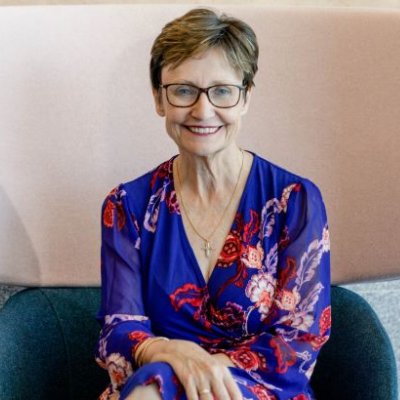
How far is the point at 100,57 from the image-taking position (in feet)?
5.36

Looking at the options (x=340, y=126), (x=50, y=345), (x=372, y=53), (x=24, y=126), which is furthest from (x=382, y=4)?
(x=50, y=345)

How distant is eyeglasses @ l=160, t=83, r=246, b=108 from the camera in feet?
4.19

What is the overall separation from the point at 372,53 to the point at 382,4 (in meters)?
0.27

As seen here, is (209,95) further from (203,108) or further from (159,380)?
(159,380)

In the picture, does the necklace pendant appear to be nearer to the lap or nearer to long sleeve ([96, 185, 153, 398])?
long sleeve ([96, 185, 153, 398])

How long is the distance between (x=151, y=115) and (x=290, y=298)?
0.55 m

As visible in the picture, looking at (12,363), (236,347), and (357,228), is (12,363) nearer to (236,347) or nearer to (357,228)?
(236,347)

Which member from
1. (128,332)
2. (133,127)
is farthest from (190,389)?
(133,127)

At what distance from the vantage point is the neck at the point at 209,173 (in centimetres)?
138

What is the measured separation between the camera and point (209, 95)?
1.28 m

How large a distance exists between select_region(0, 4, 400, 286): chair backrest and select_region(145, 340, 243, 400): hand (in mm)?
558

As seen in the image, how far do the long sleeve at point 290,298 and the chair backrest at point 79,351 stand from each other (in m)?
0.14

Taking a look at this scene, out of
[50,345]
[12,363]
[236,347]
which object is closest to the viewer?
[236,347]

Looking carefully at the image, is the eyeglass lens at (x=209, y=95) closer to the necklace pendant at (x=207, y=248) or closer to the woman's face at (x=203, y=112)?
the woman's face at (x=203, y=112)
